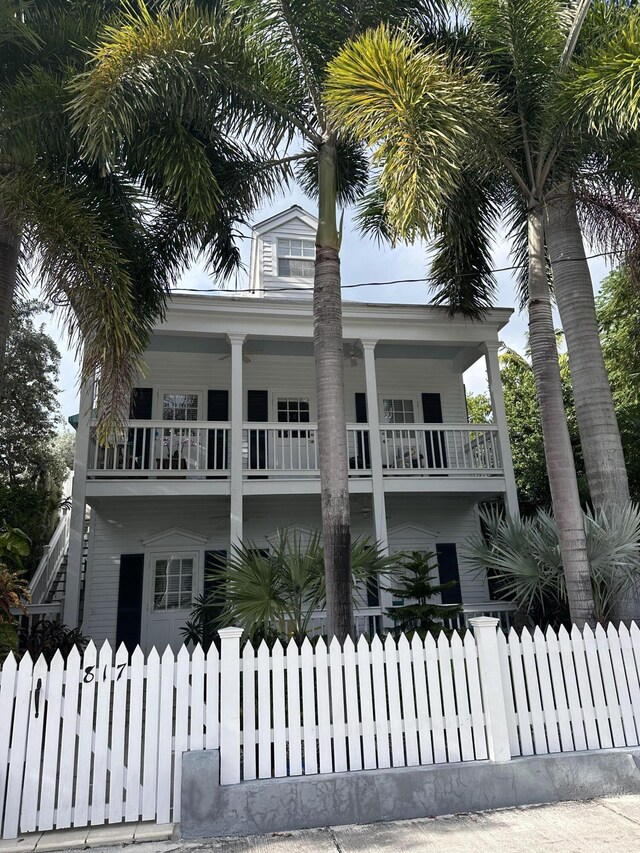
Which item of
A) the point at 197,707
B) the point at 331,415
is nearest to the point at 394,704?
the point at 197,707

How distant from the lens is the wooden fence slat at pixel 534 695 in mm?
4488

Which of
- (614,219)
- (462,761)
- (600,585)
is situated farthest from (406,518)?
(462,761)

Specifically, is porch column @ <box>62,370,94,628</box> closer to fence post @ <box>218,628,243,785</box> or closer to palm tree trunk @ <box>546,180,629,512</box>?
fence post @ <box>218,628,243,785</box>

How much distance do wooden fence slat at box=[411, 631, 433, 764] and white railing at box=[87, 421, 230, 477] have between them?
20.6ft

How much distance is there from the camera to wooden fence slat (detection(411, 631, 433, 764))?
430 cm

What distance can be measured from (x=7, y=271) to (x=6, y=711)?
5620 millimetres

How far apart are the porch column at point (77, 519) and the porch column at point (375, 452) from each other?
498cm

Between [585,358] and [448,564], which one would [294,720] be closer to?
[585,358]

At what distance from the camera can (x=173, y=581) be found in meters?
11.5

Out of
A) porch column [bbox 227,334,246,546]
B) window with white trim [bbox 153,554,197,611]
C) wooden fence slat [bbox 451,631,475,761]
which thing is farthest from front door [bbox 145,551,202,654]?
wooden fence slat [bbox 451,631,475,761]

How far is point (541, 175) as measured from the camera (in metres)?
7.05

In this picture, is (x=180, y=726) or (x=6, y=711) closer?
(x=6, y=711)

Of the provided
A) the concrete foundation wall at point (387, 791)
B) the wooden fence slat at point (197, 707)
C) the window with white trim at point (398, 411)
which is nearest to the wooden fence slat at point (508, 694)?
the concrete foundation wall at point (387, 791)

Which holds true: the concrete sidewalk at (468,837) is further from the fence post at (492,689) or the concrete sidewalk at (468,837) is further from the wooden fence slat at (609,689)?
the wooden fence slat at (609,689)
